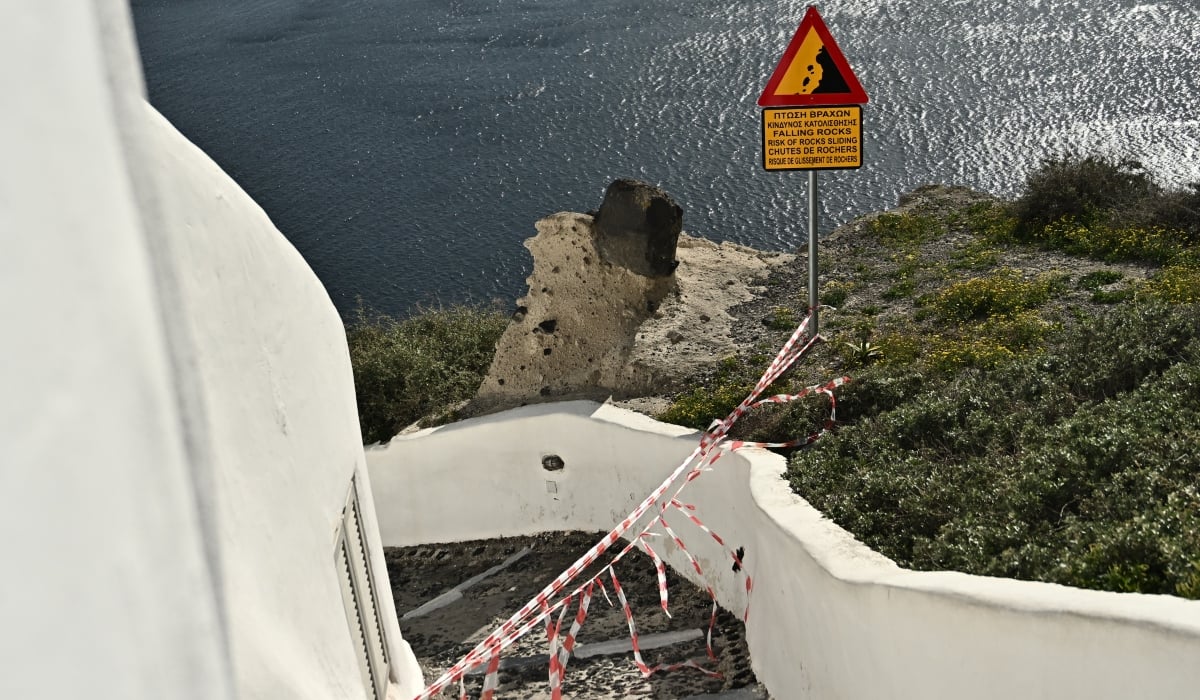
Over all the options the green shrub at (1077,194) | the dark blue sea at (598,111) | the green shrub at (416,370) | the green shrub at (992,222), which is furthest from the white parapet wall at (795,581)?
the dark blue sea at (598,111)

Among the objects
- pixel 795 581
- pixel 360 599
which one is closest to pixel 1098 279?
pixel 795 581

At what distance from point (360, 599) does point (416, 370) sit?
6212mm

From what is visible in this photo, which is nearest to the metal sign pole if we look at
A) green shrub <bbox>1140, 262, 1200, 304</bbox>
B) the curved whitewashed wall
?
green shrub <bbox>1140, 262, 1200, 304</bbox>

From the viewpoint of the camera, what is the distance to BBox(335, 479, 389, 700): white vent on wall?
5.97 meters

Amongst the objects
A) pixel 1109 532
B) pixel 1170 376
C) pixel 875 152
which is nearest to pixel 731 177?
pixel 875 152

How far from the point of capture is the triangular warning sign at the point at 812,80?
28.7ft

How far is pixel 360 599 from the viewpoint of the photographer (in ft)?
20.7

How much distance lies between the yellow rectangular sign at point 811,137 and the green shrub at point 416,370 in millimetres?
4580

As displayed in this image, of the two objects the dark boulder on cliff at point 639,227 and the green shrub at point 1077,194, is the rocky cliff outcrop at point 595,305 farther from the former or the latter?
the green shrub at point 1077,194

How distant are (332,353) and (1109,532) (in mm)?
4039

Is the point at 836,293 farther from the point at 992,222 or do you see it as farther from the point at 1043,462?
the point at 1043,462

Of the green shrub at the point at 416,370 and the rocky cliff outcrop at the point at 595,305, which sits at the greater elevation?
the rocky cliff outcrop at the point at 595,305

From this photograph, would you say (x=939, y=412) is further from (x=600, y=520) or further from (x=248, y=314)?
(x=248, y=314)

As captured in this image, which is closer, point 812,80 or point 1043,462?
point 1043,462
